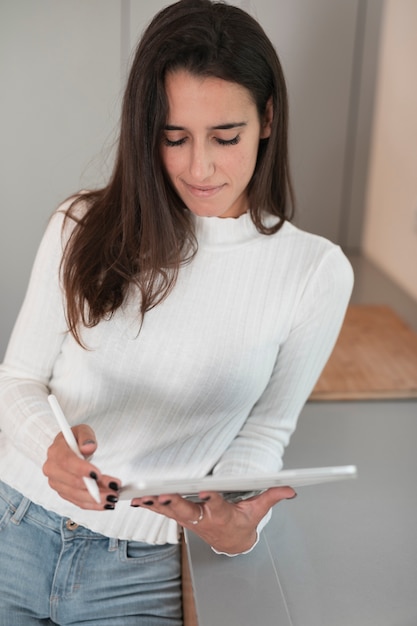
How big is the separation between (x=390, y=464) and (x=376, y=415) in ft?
0.82

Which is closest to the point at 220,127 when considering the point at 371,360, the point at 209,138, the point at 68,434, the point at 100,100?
the point at 209,138

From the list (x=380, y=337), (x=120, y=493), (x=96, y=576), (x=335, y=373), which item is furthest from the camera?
(x=380, y=337)

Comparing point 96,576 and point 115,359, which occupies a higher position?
point 115,359

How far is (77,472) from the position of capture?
0.91 meters

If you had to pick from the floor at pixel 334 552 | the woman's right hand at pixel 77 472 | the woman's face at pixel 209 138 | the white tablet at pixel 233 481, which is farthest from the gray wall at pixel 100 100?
the white tablet at pixel 233 481

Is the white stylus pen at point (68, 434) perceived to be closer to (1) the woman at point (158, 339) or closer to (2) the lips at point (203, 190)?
(1) the woman at point (158, 339)

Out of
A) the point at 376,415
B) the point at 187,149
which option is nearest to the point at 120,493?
the point at 187,149

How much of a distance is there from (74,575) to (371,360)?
117 cm

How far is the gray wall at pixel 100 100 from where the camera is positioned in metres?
2.39

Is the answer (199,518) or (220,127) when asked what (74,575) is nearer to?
(199,518)

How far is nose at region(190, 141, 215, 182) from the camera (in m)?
1.05

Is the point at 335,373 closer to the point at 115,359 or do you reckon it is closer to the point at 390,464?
the point at 390,464

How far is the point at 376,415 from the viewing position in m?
1.77

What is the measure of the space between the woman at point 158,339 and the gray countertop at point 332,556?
6 centimetres
